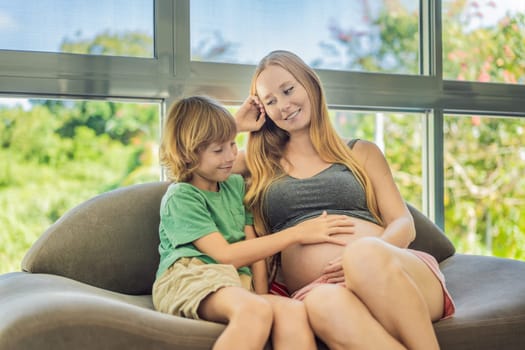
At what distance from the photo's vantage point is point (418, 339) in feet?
5.20

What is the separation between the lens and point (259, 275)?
2.07 metres

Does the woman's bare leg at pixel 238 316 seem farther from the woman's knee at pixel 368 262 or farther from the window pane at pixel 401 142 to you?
the window pane at pixel 401 142

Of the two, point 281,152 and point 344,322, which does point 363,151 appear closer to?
point 281,152

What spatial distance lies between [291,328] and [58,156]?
122 cm

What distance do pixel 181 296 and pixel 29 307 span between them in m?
0.42

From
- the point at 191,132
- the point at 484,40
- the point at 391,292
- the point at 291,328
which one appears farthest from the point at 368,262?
the point at 484,40

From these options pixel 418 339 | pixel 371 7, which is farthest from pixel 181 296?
pixel 371 7

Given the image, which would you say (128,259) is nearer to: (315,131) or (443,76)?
(315,131)

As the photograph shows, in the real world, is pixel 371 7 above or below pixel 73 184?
above

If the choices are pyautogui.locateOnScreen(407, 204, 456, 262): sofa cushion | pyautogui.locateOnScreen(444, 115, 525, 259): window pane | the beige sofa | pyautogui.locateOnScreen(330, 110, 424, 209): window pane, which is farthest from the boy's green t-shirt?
pyautogui.locateOnScreen(444, 115, 525, 259): window pane

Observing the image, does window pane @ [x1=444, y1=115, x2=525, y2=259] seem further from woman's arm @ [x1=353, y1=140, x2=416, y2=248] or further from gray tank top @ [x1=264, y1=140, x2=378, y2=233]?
gray tank top @ [x1=264, y1=140, x2=378, y2=233]

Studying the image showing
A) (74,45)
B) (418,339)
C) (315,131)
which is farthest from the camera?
(74,45)

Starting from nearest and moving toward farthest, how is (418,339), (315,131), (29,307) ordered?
(29,307), (418,339), (315,131)

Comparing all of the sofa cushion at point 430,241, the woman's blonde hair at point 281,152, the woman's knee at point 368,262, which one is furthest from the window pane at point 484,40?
the woman's knee at point 368,262
